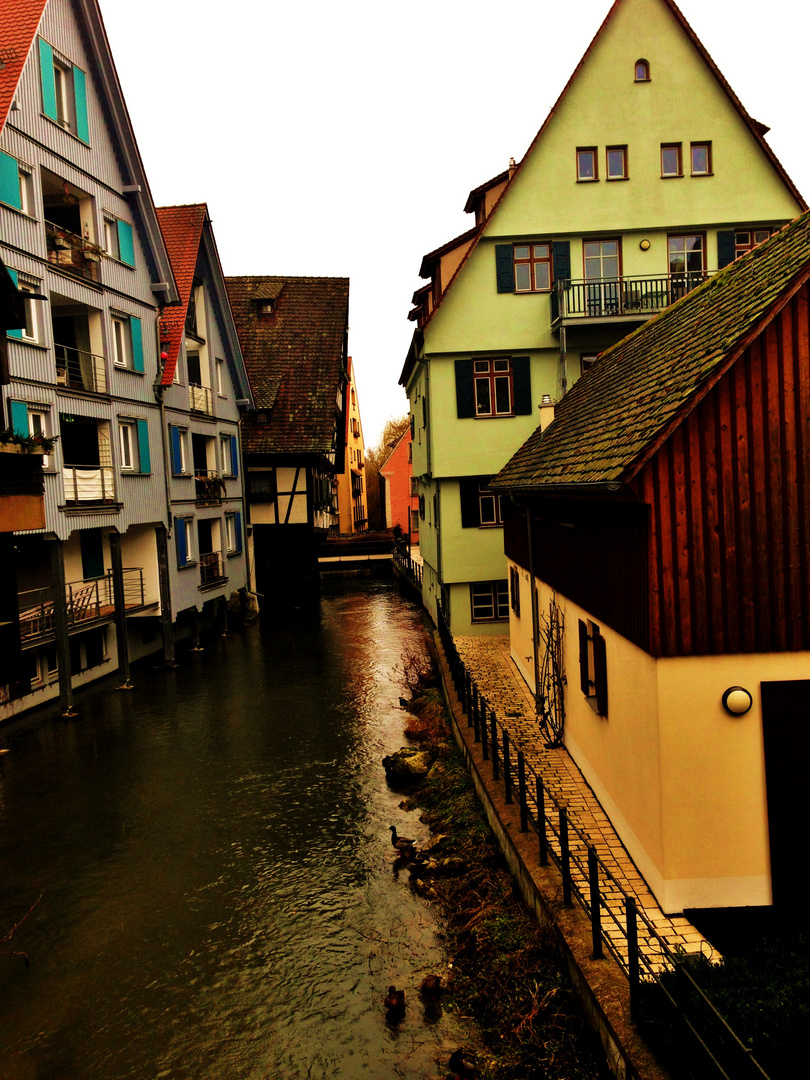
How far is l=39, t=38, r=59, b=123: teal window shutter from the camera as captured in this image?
17.9 m

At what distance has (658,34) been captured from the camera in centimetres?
2047

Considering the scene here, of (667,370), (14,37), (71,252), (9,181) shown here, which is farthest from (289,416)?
(667,370)

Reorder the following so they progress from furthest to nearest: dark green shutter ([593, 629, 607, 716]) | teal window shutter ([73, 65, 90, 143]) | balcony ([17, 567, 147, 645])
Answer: teal window shutter ([73, 65, 90, 143]), balcony ([17, 567, 147, 645]), dark green shutter ([593, 629, 607, 716])

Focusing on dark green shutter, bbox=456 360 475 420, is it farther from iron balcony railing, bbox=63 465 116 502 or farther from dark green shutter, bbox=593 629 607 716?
dark green shutter, bbox=593 629 607 716

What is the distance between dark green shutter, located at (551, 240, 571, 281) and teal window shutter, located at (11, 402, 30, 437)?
44.3ft

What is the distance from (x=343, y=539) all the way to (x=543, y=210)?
29454 millimetres

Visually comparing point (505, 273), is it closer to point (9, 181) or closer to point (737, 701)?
point (9, 181)

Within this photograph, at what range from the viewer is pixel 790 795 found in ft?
24.0

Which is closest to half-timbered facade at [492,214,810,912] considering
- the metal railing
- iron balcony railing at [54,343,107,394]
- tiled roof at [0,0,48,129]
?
the metal railing

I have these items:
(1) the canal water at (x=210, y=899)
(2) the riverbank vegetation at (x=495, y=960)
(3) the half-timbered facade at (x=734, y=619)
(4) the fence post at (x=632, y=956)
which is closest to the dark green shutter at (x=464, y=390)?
(1) the canal water at (x=210, y=899)

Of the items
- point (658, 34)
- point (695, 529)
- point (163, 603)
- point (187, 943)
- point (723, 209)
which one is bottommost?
point (187, 943)

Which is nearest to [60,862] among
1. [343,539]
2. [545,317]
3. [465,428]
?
[465,428]

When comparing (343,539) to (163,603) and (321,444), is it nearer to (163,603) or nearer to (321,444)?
(321,444)

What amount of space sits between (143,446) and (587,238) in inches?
524
